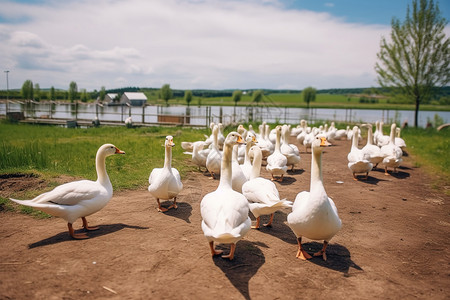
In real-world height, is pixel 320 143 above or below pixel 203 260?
above

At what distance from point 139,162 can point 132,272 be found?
7.47 metres

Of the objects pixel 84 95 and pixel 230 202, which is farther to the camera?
pixel 84 95

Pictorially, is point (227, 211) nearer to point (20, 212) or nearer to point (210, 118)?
point (20, 212)

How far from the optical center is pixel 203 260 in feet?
15.3

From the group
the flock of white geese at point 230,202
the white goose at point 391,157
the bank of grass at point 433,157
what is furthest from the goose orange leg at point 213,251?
the white goose at point 391,157

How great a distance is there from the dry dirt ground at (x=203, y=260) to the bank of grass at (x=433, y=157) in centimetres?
381

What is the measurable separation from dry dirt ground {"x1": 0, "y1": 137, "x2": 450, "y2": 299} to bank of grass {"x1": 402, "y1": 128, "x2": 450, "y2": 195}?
12.5ft

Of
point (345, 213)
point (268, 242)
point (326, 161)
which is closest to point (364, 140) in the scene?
point (326, 161)

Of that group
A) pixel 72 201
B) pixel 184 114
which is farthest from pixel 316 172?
pixel 184 114

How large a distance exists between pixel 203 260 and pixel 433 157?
13.9 metres

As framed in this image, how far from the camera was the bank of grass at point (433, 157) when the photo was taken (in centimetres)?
1070

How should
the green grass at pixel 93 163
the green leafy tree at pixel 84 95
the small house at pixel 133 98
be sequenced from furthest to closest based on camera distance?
the green leafy tree at pixel 84 95, the small house at pixel 133 98, the green grass at pixel 93 163

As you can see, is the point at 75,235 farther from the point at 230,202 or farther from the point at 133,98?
the point at 133,98

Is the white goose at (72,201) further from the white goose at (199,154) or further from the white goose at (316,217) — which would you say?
the white goose at (199,154)
